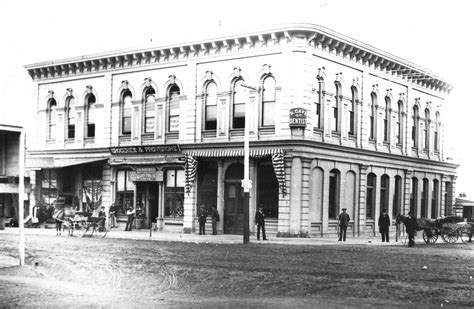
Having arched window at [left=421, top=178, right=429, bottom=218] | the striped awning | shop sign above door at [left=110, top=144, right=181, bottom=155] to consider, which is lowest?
arched window at [left=421, top=178, right=429, bottom=218]

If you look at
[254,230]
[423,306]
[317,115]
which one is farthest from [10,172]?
[317,115]

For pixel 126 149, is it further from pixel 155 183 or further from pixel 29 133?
pixel 29 133

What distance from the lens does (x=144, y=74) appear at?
3712 cm

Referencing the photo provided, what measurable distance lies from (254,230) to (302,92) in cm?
720

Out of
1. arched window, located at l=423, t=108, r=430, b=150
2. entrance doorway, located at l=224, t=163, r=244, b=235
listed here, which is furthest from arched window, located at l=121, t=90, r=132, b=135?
arched window, located at l=423, t=108, r=430, b=150

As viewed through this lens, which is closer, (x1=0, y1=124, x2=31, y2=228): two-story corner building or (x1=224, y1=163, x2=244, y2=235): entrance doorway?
(x1=0, y1=124, x2=31, y2=228): two-story corner building

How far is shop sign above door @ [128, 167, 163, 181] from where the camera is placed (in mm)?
36031

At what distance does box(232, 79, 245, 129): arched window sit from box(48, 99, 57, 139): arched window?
14035 millimetres

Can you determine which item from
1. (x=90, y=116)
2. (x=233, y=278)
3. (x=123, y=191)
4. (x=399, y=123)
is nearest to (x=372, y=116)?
(x=399, y=123)

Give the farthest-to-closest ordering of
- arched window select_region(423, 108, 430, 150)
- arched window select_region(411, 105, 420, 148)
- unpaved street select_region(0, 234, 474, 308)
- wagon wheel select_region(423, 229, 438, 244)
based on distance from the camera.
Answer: arched window select_region(423, 108, 430, 150)
arched window select_region(411, 105, 420, 148)
wagon wheel select_region(423, 229, 438, 244)
unpaved street select_region(0, 234, 474, 308)

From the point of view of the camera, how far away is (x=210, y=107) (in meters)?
34.5

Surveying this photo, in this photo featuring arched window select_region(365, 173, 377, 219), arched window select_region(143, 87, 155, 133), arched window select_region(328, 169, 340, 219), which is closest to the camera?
arched window select_region(328, 169, 340, 219)

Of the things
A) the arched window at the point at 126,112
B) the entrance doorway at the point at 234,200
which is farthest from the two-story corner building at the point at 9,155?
the arched window at the point at 126,112

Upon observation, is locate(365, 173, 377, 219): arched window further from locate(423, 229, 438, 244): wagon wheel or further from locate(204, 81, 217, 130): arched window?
locate(204, 81, 217, 130): arched window
